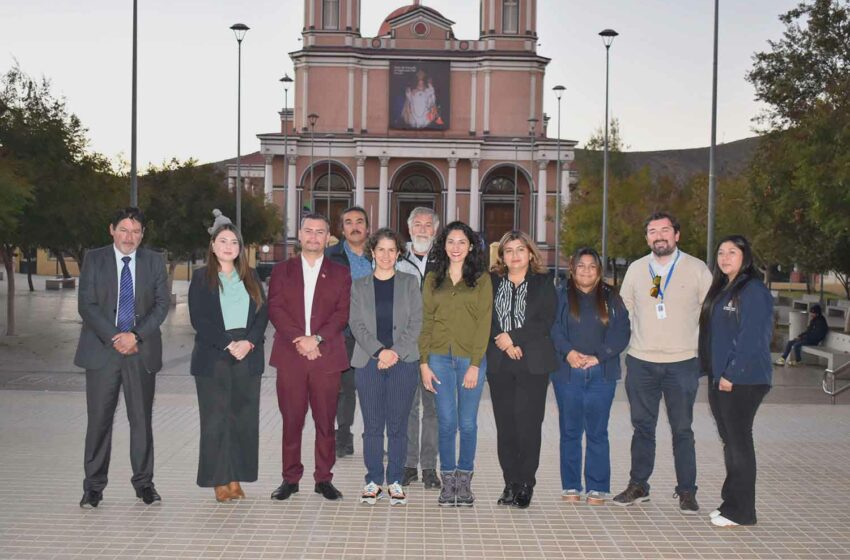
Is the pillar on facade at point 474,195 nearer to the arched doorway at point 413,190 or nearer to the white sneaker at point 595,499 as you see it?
the arched doorway at point 413,190

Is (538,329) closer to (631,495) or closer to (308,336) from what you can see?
(631,495)

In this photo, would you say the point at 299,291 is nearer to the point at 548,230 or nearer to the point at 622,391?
the point at 622,391

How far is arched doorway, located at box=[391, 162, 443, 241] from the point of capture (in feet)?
242

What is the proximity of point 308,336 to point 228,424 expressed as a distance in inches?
33.9

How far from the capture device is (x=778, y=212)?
25.2m

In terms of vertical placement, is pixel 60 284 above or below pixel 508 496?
above

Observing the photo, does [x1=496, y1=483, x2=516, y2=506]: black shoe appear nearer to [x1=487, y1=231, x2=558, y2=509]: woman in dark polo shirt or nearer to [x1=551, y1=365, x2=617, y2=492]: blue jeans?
[x1=487, y1=231, x2=558, y2=509]: woman in dark polo shirt

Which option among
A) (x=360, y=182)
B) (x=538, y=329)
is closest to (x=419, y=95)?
(x=360, y=182)

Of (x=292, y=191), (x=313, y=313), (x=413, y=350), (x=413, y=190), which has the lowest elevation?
(x=413, y=350)

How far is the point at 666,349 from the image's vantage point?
7.52 metres

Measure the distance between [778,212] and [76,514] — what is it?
21.2 metres

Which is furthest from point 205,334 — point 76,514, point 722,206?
point 722,206

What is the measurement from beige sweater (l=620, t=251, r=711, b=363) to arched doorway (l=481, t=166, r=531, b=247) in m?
65.1

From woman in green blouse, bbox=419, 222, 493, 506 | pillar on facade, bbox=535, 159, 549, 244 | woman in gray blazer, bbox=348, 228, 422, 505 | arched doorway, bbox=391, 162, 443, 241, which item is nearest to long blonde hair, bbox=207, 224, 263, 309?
woman in gray blazer, bbox=348, 228, 422, 505
